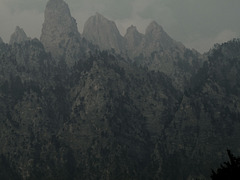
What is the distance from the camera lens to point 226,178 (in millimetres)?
25328

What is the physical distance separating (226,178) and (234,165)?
1.17 meters

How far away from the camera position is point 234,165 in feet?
83.6
